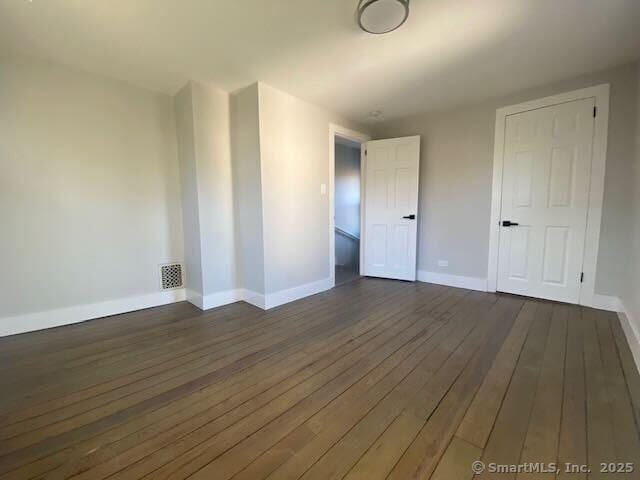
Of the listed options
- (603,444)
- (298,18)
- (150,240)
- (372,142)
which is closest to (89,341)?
(150,240)

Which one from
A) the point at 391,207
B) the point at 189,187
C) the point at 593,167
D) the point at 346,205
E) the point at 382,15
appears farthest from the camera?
the point at 346,205

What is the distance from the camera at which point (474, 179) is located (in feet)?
11.5

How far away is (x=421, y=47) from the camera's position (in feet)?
7.11

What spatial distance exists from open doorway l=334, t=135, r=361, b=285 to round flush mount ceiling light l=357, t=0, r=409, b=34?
350 centimetres

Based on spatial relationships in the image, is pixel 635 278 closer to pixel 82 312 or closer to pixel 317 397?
pixel 317 397

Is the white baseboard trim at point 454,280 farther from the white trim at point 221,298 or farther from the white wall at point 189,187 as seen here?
the white wall at point 189,187

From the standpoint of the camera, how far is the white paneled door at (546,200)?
2.83m

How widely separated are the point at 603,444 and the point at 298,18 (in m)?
2.86

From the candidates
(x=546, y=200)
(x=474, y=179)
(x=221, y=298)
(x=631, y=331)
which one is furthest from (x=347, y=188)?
(x=631, y=331)

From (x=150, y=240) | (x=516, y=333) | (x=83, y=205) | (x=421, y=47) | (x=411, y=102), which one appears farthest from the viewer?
(x=411, y=102)

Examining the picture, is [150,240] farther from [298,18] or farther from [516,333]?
[516,333]

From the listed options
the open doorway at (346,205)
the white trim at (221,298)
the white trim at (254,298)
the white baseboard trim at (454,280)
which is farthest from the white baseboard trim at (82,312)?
the white baseboard trim at (454,280)

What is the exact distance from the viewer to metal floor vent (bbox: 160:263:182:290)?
3100 millimetres

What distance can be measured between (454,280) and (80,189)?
14.3 feet
